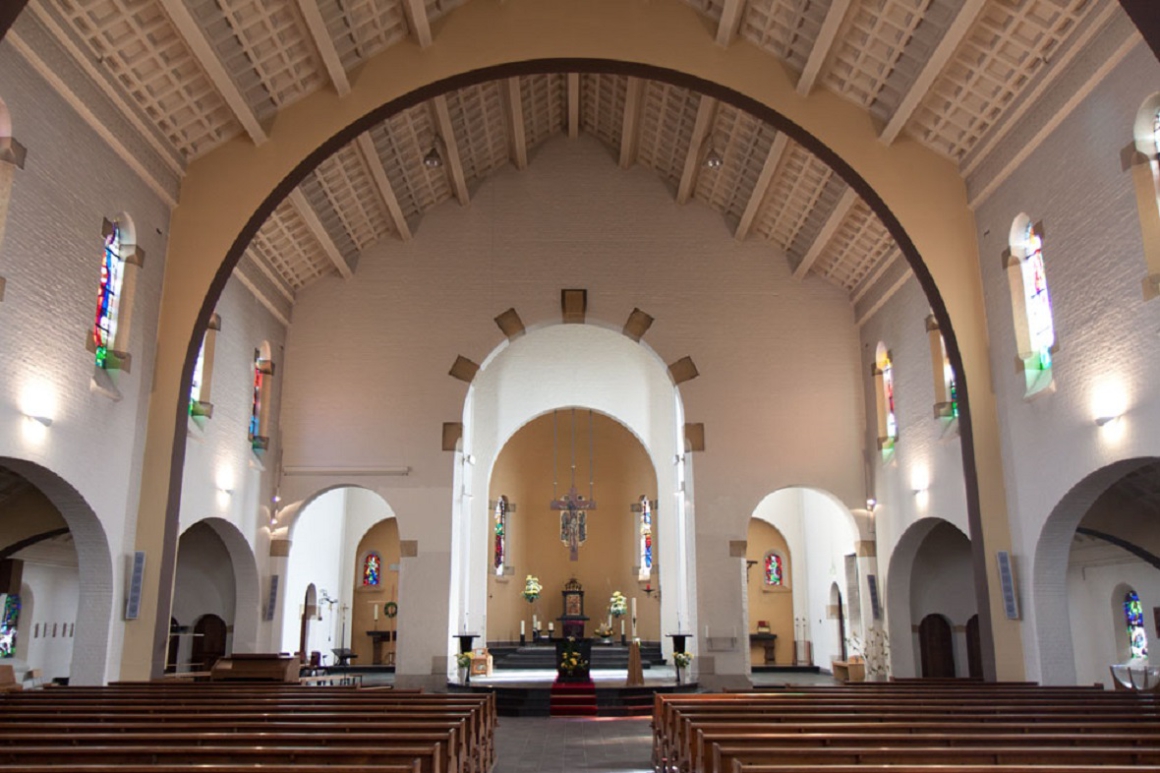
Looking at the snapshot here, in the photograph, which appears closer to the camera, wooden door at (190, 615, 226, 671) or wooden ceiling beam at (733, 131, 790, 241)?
wooden ceiling beam at (733, 131, 790, 241)

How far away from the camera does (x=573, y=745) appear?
11.1 metres

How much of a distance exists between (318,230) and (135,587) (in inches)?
257

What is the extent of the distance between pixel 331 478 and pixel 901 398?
372 inches

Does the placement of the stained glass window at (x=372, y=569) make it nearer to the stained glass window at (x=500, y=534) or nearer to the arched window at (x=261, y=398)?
the stained glass window at (x=500, y=534)

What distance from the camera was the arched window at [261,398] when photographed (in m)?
15.9

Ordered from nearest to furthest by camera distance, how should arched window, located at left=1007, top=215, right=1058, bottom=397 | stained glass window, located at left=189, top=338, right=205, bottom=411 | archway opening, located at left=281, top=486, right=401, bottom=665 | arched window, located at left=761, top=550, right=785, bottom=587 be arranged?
1. arched window, located at left=1007, top=215, right=1058, bottom=397
2. stained glass window, located at left=189, top=338, right=205, bottom=411
3. archway opening, located at left=281, top=486, right=401, bottom=665
4. arched window, located at left=761, top=550, right=785, bottom=587

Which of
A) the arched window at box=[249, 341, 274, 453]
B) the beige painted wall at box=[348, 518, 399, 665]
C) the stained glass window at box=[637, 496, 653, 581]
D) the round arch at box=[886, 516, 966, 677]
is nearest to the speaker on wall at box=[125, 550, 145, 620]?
the arched window at box=[249, 341, 274, 453]

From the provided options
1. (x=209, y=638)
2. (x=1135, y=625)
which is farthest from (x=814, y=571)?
(x=209, y=638)

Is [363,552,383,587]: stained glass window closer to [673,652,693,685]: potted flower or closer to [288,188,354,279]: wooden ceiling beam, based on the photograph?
[288,188,354,279]: wooden ceiling beam

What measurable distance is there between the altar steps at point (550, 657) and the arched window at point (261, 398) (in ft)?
26.3

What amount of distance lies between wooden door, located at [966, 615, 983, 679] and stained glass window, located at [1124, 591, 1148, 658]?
8.42 ft

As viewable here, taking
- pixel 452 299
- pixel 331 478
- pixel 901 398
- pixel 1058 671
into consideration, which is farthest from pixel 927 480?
pixel 331 478

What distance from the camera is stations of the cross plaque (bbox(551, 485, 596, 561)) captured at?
70.0 feet

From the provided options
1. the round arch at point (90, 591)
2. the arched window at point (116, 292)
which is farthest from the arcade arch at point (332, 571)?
the arched window at point (116, 292)
